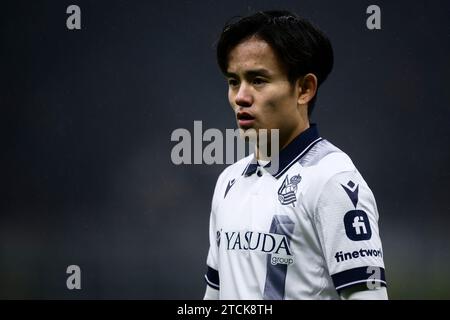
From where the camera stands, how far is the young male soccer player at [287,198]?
1.51 meters

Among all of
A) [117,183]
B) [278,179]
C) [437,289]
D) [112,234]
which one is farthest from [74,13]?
[278,179]

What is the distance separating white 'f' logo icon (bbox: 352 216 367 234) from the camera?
1513mm

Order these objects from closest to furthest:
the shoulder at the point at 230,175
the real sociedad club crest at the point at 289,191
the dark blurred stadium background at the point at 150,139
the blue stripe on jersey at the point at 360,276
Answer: the blue stripe on jersey at the point at 360,276 → the real sociedad club crest at the point at 289,191 → the shoulder at the point at 230,175 → the dark blurred stadium background at the point at 150,139

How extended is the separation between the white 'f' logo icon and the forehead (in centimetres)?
42

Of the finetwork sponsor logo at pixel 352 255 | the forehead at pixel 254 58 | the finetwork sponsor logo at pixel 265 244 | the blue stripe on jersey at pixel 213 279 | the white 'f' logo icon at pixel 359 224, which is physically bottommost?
the blue stripe on jersey at pixel 213 279

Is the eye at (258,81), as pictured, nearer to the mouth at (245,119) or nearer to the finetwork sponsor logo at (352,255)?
the mouth at (245,119)

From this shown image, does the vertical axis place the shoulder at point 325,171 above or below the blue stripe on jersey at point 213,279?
above

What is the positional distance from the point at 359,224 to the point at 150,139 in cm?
325

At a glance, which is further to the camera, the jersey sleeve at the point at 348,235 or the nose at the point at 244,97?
the nose at the point at 244,97

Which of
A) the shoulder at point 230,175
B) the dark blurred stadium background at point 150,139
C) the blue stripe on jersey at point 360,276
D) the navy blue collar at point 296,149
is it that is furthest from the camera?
the dark blurred stadium background at point 150,139

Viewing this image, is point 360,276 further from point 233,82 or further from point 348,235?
point 233,82

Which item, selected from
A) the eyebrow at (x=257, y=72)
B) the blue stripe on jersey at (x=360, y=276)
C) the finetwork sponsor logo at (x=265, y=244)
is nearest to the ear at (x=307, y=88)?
the eyebrow at (x=257, y=72)

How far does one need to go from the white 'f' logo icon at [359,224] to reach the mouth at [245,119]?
36 cm

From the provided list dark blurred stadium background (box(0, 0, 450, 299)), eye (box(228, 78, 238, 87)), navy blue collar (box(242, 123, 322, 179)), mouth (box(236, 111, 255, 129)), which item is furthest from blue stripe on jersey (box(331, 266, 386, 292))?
dark blurred stadium background (box(0, 0, 450, 299))
